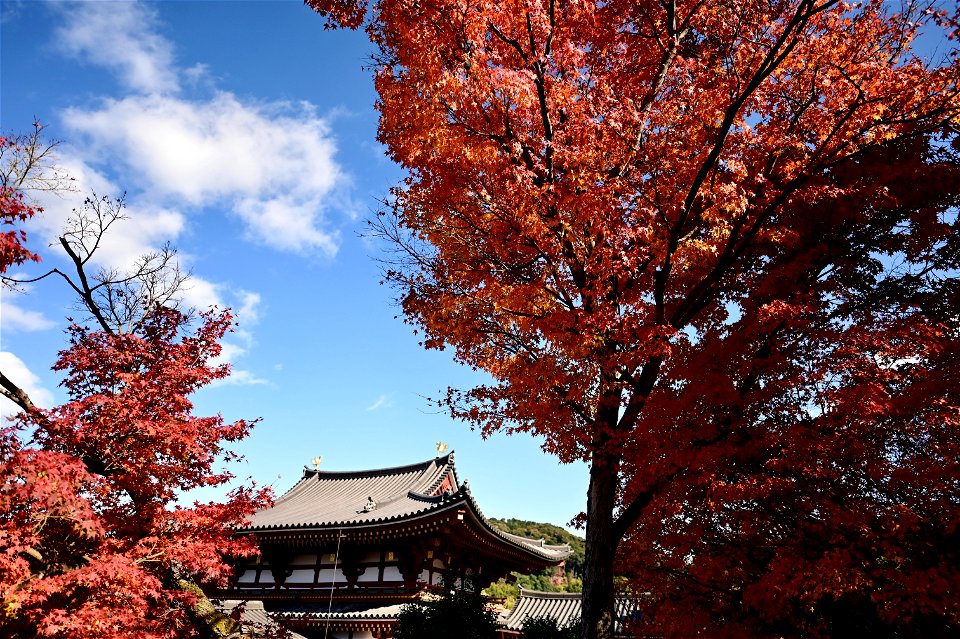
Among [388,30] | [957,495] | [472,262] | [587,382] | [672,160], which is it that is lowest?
[957,495]

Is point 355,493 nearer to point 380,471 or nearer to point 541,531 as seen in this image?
point 380,471

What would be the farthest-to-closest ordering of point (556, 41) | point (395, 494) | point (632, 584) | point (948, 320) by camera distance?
point (395, 494) → point (632, 584) → point (948, 320) → point (556, 41)

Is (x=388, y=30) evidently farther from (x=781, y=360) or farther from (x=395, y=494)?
(x=395, y=494)

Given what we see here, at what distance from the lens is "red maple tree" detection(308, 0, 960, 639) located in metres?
7.26

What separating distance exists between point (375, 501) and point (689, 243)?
64.3 feet

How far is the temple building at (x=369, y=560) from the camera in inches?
640

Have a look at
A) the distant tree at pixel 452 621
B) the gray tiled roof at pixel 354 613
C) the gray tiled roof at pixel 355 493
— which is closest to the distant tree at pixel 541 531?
the gray tiled roof at pixel 355 493

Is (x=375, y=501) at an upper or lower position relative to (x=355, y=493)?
lower

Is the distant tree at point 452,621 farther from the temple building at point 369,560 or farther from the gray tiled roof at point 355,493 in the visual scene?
the gray tiled roof at point 355,493

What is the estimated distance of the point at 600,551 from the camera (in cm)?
729

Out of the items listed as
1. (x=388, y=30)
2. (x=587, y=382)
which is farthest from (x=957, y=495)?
(x=388, y=30)

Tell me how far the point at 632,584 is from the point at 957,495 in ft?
17.2

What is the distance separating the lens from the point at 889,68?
8188mm

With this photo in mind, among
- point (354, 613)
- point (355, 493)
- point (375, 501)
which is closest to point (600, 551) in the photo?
point (354, 613)
